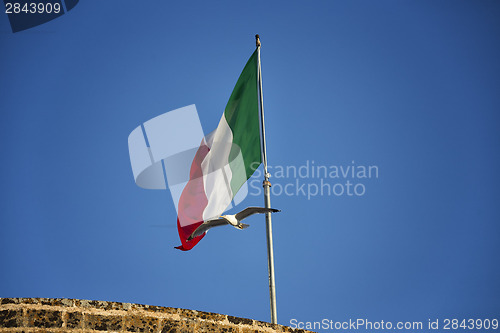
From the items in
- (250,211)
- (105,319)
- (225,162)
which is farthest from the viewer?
(225,162)

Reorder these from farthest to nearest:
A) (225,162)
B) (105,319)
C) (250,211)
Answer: (225,162)
(250,211)
(105,319)

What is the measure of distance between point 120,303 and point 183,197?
5662 mm

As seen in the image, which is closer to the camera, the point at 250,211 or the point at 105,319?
the point at 105,319

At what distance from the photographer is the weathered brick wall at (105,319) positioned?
4988 millimetres

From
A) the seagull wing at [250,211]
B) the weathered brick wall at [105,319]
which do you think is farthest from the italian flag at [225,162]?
the weathered brick wall at [105,319]

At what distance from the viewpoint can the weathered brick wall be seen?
4988 mm

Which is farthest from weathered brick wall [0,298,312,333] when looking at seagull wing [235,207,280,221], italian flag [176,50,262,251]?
italian flag [176,50,262,251]

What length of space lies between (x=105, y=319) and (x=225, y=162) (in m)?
5.34

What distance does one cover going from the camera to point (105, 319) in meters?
5.06

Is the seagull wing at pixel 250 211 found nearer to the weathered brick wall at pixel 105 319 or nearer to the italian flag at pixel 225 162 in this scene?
the italian flag at pixel 225 162

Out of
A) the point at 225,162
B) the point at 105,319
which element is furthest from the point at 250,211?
the point at 105,319

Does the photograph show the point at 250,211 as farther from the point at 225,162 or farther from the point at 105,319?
the point at 105,319

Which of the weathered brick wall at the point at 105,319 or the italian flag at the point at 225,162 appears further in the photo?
the italian flag at the point at 225,162

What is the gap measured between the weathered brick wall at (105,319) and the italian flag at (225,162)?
4554 millimetres
